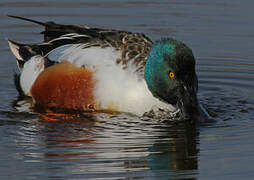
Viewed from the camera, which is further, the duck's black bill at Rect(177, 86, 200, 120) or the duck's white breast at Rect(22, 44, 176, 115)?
the duck's white breast at Rect(22, 44, 176, 115)

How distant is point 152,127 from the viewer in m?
7.90

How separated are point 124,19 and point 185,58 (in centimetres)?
486

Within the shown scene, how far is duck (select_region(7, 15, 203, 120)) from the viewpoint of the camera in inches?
308

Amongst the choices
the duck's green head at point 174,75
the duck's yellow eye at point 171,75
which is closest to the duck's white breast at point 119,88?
the duck's green head at point 174,75

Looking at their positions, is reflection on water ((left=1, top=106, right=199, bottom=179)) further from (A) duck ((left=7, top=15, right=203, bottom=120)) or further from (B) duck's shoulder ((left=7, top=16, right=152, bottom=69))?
(B) duck's shoulder ((left=7, top=16, right=152, bottom=69))

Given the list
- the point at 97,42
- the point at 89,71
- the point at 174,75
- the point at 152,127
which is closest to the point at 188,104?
the point at 174,75

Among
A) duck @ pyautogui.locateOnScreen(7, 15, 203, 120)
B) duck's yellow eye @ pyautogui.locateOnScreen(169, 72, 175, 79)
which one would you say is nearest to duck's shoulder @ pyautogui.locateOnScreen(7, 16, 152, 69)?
duck @ pyautogui.locateOnScreen(7, 15, 203, 120)

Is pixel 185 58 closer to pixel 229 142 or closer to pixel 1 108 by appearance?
pixel 229 142

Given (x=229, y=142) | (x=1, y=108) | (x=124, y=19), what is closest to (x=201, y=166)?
(x=229, y=142)

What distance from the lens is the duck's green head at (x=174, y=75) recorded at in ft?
25.2

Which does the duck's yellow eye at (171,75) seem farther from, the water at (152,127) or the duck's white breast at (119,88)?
the water at (152,127)

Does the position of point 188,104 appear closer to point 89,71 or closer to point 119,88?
point 119,88

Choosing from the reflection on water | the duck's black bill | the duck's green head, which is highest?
the duck's green head

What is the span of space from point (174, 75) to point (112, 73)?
0.79 m
